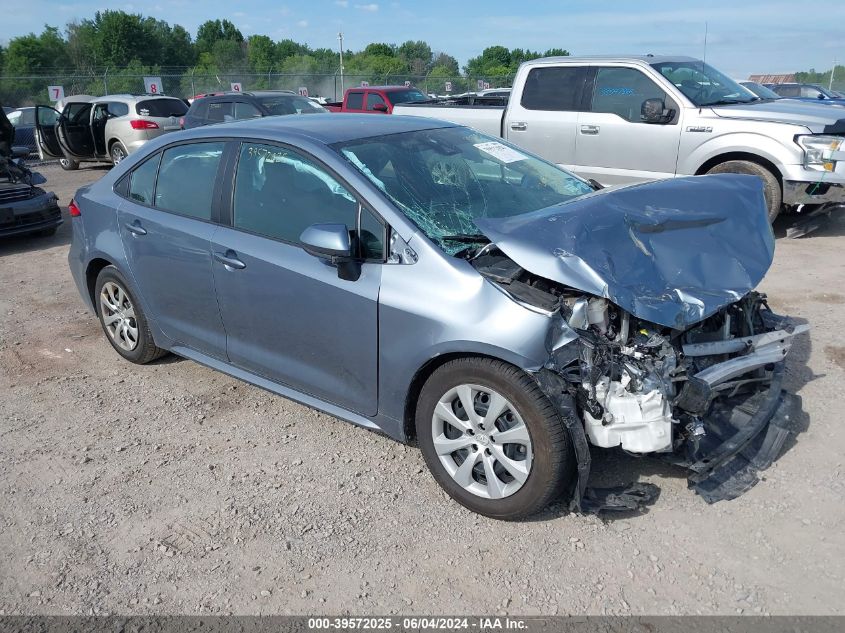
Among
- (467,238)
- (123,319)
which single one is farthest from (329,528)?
(123,319)

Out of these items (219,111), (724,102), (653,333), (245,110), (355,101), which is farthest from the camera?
(355,101)

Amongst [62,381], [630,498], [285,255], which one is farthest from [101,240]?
[630,498]

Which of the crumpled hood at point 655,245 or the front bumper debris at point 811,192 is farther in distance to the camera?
the front bumper debris at point 811,192

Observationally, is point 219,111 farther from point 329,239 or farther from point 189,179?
point 329,239

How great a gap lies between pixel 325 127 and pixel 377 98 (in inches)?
477

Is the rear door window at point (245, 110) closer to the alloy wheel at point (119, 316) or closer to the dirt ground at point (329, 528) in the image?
the alloy wheel at point (119, 316)

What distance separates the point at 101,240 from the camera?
489 cm

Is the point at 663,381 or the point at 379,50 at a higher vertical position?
the point at 379,50

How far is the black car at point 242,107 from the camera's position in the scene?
42.7 ft

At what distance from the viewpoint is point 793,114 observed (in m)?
7.57

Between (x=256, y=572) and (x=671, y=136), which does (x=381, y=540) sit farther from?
(x=671, y=136)

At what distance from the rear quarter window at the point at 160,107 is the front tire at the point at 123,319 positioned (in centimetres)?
1129

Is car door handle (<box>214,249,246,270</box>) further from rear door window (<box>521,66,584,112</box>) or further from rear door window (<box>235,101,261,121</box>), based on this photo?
rear door window (<box>235,101,261,121</box>)

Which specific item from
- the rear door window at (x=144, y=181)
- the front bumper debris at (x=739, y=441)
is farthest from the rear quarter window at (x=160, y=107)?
the front bumper debris at (x=739, y=441)
